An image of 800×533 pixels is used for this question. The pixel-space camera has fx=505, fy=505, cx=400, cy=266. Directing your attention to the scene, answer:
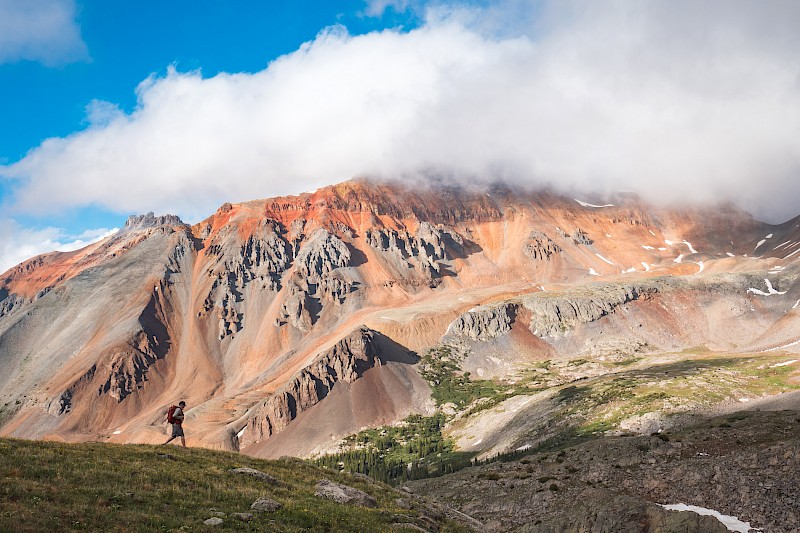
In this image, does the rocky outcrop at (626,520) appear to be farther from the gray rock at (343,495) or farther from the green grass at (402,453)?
the green grass at (402,453)

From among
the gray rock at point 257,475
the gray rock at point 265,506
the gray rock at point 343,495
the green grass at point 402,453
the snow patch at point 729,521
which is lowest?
the green grass at point 402,453

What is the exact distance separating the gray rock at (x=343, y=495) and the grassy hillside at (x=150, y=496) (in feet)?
2.96

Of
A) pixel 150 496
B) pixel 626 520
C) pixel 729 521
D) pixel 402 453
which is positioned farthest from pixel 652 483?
pixel 402 453

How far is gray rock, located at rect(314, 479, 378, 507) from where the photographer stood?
3534 centimetres

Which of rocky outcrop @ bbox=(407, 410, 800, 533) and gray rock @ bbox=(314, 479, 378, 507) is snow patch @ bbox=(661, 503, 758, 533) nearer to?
rocky outcrop @ bbox=(407, 410, 800, 533)

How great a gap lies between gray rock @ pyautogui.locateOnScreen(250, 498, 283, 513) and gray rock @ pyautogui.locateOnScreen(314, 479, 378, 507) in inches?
256

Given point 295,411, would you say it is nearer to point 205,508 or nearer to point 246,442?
point 246,442

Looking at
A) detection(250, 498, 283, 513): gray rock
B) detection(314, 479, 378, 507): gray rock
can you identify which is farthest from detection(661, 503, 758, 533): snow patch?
detection(250, 498, 283, 513): gray rock

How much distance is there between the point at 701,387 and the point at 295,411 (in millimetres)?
140354

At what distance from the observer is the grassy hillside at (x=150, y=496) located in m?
23.0

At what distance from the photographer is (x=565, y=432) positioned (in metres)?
100

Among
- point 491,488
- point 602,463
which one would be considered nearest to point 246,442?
point 491,488

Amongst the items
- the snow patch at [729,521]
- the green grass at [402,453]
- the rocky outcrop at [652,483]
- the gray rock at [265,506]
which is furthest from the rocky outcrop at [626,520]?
the green grass at [402,453]

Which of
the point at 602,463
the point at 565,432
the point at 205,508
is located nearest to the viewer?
the point at 205,508
